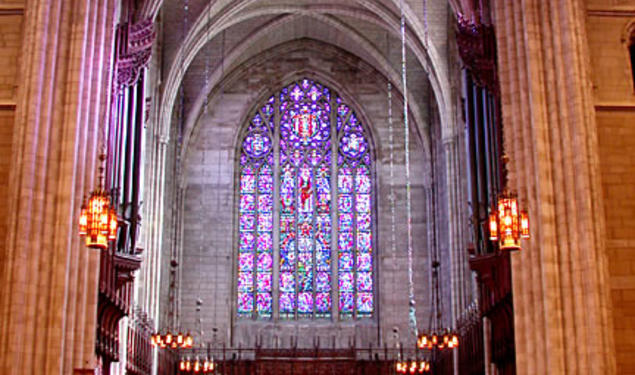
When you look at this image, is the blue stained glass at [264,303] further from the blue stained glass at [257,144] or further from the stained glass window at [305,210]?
the blue stained glass at [257,144]

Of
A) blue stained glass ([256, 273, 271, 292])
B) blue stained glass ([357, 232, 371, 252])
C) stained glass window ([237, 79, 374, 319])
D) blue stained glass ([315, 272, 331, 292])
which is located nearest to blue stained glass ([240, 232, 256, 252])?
stained glass window ([237, 79, 374, 319])

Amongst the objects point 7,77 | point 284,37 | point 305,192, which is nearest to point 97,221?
point 7,77

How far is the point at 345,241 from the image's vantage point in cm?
3744

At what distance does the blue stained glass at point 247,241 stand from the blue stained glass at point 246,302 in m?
1.73

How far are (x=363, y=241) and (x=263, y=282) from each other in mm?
4070

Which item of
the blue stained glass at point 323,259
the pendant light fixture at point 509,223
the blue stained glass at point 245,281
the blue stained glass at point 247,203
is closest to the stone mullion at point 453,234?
the blue stained glass at point 323,259

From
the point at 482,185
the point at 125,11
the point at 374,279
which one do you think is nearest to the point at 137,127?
the point at 125,11

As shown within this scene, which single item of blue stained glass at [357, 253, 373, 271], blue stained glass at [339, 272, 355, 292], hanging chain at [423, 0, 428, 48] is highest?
hanging chain at [423, 0, 428, 48]

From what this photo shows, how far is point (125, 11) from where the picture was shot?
88.7 feet

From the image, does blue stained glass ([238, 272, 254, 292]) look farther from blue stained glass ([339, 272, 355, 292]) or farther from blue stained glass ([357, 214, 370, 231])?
blue stained glass ([357, 214, 370, 231])

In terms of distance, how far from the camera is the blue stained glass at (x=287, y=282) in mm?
36844

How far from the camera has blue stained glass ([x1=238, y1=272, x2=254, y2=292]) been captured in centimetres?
3672

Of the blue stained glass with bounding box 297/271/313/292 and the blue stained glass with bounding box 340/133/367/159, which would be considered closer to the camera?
the blue stained glass with bounding box 297/271/313/292

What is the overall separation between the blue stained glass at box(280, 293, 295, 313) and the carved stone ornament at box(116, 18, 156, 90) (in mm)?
13644
